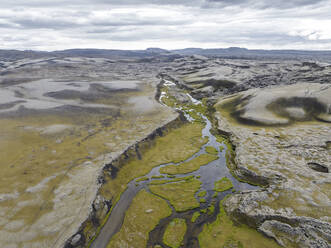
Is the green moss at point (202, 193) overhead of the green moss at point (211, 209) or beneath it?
overhead

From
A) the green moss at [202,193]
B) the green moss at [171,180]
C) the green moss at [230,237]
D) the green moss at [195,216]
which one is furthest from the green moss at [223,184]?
the green moss at [230,237]

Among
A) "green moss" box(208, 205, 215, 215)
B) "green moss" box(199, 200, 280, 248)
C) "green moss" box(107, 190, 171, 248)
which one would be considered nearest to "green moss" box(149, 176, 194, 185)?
"green moss" box(107, 190, 171, 248)

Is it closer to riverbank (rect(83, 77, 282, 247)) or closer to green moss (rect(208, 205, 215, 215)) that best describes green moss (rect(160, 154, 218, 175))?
riverbank (rect(83, 77, 282, 247))

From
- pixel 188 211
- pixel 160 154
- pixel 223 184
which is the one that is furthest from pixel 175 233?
pixel 160 154

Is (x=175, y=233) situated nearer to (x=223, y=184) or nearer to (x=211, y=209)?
(x=211, y=209)

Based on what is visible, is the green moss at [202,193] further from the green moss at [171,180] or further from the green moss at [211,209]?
the green moss at [171,180]

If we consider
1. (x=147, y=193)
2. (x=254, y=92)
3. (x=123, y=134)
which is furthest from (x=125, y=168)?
(x=254, y=92)

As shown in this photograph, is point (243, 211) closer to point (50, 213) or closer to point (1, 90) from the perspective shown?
point (50, 213)
